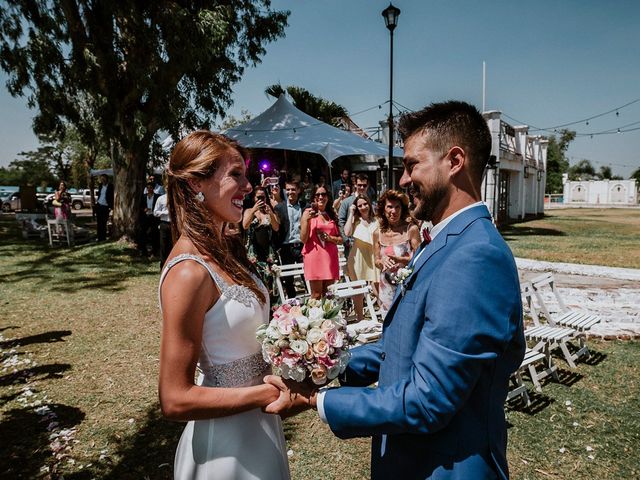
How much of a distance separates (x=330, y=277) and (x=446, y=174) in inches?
218

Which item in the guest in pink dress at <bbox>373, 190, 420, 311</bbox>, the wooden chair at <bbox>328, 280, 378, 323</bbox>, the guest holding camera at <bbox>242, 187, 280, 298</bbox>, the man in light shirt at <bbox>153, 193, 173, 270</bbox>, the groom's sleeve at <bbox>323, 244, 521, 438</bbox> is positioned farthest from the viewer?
the man in light shirt at <bbox>153, 193, 173, 270</bbox>

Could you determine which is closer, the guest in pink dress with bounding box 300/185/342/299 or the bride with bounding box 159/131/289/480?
the bride with bounding box 159/131/289/480

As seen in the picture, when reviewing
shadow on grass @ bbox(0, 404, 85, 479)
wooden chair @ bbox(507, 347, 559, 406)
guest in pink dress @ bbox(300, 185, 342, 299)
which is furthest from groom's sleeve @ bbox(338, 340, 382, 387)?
guest in pink dress @ bbox(300, 185, 342, 299)

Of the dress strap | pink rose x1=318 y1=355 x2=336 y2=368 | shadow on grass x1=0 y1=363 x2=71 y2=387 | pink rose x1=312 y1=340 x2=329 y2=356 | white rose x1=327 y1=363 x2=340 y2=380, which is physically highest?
the dress strap

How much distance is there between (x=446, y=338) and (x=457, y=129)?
832 millimetres

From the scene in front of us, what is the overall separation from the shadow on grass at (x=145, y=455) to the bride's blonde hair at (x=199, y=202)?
252 cm

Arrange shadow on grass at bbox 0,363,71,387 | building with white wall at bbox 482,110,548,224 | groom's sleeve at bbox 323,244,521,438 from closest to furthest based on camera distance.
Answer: groom's sleeve at bbox 323,244,521,438 → shadow on grass at bbox 0,363,71,387 → building with white wall at bbox 482,110,548,224

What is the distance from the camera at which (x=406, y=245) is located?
19.5 feet

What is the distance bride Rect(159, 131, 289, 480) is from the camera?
1626 mm

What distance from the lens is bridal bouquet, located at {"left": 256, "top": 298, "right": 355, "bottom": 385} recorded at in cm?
168

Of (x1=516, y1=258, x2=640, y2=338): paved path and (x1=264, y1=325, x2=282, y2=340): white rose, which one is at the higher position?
(x1=264, y1=325, x2=282, y2=340): white rose

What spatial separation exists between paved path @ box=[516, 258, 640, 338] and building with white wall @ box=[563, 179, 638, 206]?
6532 centimetres

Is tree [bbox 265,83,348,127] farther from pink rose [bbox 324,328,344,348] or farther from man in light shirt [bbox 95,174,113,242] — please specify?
pink rose [bbox 324,328,344,348]

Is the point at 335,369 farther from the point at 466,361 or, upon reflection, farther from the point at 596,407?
the point at 596,407
